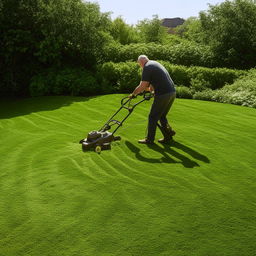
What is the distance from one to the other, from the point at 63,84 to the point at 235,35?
10.9 m

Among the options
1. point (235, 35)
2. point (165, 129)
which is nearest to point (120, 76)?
point (235, 35)

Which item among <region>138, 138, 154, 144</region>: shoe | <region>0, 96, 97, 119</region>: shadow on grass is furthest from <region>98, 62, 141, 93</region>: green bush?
<region>138, 138, 154, 144</region>: shoe

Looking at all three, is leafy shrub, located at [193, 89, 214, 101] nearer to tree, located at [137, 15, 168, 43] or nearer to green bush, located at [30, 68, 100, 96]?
green bush, located at [30, 68, 100, 96]

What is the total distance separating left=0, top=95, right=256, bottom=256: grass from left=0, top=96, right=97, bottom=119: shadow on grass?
314cm

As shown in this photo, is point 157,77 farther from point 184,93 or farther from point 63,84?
point 63,84

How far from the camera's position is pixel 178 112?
37.5 feet

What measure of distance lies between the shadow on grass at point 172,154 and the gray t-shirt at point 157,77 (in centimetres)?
124

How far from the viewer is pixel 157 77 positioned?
280 inches

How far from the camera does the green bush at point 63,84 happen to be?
15164 mm

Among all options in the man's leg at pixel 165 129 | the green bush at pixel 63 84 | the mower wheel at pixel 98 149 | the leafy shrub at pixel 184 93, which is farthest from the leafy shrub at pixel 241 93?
the mower wheel at pixel 98 149

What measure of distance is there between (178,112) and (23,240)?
8.06 m

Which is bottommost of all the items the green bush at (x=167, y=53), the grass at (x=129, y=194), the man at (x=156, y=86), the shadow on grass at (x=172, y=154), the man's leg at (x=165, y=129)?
the grass at (x=129, y=194)

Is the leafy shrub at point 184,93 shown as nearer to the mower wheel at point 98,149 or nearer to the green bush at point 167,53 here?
the green bush at point 167,53

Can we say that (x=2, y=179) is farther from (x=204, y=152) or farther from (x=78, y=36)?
(x=78, y=36)
